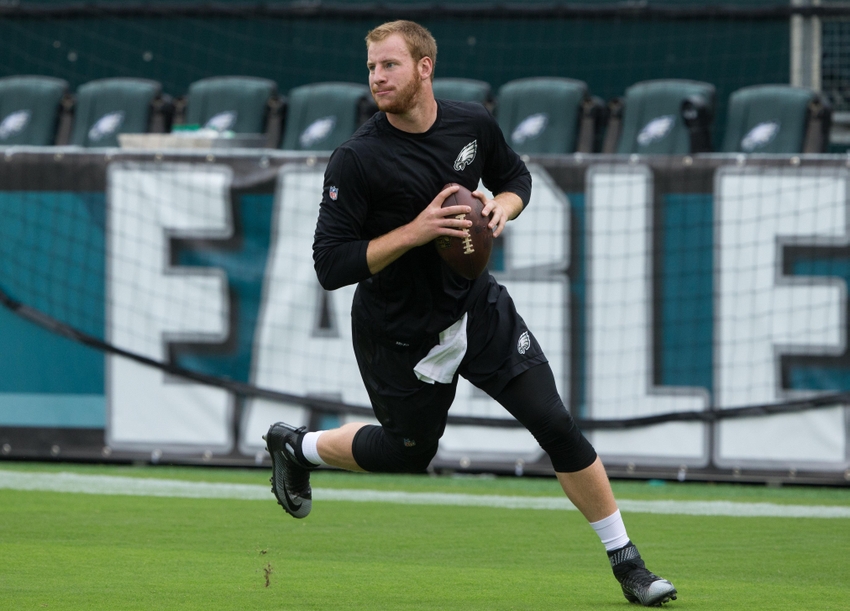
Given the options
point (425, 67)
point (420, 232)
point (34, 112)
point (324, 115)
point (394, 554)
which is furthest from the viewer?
point (34, 112)

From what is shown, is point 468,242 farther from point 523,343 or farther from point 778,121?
point 778,121

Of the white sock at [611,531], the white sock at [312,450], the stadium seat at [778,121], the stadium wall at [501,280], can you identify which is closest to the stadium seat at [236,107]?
the stadium wall at [501,280]

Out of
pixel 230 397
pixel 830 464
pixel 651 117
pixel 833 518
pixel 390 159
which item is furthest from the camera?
pixel 651 117

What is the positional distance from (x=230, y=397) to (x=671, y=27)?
5753 millimetres

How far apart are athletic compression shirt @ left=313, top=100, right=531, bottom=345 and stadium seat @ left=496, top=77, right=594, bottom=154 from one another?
16.9ft

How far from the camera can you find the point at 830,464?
7.29 metres

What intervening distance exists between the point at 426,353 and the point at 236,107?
646 centimetres

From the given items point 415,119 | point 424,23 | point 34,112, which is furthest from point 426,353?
point 424,23

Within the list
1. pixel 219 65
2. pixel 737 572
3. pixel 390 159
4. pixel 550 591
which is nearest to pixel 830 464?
pixel 737 572

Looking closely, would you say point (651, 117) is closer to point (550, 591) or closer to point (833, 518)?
point (833, 518)

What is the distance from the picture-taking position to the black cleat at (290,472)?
201 inches

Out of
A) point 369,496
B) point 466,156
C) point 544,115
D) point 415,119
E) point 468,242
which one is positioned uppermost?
point 544,115

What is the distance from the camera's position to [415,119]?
14.5 feet

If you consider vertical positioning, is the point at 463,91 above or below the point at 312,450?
above
